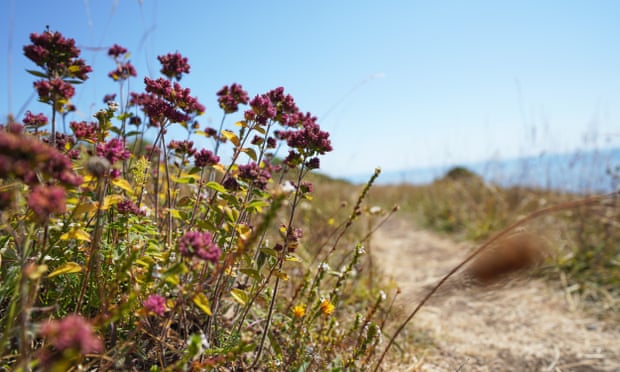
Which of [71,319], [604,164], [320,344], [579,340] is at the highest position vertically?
[604,164]

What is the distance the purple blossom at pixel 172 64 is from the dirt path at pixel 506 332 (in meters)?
1.54

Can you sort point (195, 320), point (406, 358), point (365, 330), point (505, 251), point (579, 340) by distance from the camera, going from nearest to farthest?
1. point (505, 251)
2. point (365, 330)
3. point (195, 320)
4. point (406, 358)
5. point (579, 340)

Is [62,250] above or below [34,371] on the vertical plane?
above

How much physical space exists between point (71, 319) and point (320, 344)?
4.61 feet

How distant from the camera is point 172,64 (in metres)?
1.67

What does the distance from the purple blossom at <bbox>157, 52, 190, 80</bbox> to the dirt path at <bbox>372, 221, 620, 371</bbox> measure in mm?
1536

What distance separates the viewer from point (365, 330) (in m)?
1.55

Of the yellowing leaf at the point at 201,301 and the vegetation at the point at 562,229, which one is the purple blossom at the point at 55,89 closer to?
the yellowing leaf at the point at 201,301

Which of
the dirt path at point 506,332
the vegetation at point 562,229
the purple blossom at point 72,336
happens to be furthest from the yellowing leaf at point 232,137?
the vegetation at point 562,229

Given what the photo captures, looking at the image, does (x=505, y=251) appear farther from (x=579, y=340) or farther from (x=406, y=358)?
(x=579, y=340)

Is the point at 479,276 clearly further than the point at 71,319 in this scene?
Yes

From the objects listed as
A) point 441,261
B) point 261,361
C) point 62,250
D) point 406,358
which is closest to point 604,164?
point 441,261

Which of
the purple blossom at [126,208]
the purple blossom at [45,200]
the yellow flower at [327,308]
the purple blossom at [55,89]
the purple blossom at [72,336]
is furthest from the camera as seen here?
the yellow flower at [327,308]

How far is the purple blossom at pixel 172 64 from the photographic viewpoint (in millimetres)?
1663
